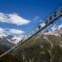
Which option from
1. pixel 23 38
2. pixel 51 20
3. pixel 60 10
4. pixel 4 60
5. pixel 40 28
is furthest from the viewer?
pixel 4 60

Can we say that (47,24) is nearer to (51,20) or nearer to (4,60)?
(51,20)

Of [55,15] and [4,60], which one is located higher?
[4,60]

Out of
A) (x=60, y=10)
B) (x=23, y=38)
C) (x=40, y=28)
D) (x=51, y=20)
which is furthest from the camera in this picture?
(x=23, y=38)

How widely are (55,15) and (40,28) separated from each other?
5042 millimetres

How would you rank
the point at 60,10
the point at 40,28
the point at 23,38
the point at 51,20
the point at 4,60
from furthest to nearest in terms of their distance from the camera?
the point at 4,60 → the point at 23,38 → the point at 40,28 → the point at 51,20 → the point at 60,10

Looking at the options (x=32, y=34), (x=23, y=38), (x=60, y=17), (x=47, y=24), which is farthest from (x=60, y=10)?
(x=23, y=38)

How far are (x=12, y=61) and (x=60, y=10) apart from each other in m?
112

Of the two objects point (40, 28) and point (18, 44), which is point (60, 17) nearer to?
point (40, 28)

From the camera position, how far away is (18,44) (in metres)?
54.2

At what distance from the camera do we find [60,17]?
38.9 meters

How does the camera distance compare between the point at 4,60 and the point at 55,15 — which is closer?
the point at 55,15

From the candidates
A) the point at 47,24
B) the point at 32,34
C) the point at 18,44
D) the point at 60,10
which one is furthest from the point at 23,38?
the point at 60,10

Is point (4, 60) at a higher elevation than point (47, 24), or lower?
higher

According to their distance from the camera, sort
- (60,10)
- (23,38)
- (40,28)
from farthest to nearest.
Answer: (23,38)
(40,28)
(60,10)
